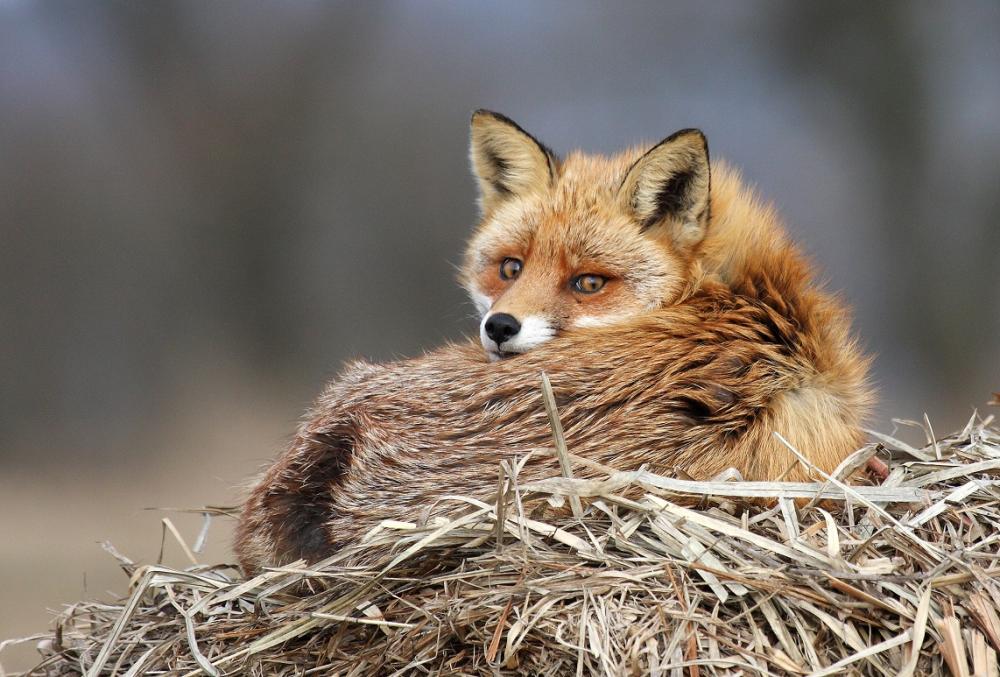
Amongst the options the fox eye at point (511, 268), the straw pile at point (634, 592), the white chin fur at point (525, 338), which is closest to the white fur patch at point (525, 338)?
the white chin fur at point (525, 338)

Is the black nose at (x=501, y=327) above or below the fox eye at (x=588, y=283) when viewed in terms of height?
below

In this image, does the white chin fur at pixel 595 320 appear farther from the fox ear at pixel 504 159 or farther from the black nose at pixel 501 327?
the fox ear at pixel 504 159

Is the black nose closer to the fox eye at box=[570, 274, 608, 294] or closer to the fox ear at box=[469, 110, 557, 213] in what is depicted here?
the fox eye at box=[570, 274, 608, 294]

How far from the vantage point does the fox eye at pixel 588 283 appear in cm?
188

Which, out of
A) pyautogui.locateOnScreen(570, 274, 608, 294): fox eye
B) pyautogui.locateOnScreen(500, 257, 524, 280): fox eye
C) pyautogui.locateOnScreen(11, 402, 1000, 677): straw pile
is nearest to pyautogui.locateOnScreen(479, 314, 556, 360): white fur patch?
pyautogui.locateOnScreen(570, 274, 608, 294): fox eye

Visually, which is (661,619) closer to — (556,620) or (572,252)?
(556,620)

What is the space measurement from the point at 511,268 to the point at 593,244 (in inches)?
9.5

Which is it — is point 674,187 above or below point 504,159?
below

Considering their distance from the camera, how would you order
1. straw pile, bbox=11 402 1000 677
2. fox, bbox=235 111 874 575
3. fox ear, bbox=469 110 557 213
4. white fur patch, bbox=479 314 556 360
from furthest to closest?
fox ear, bbox=469 110 557 213
white fur patch, bbox=479 314 556 360
fox, bbox=235 111 874 575
straw pile, bbox=11 402 1000 677

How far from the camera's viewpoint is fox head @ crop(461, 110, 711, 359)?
1.81 meters

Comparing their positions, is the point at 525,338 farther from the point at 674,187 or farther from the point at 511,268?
the point at 674,187

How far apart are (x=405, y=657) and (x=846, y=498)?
2.46 ft

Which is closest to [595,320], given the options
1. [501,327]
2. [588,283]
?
[588,283]

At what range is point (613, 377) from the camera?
147cm
